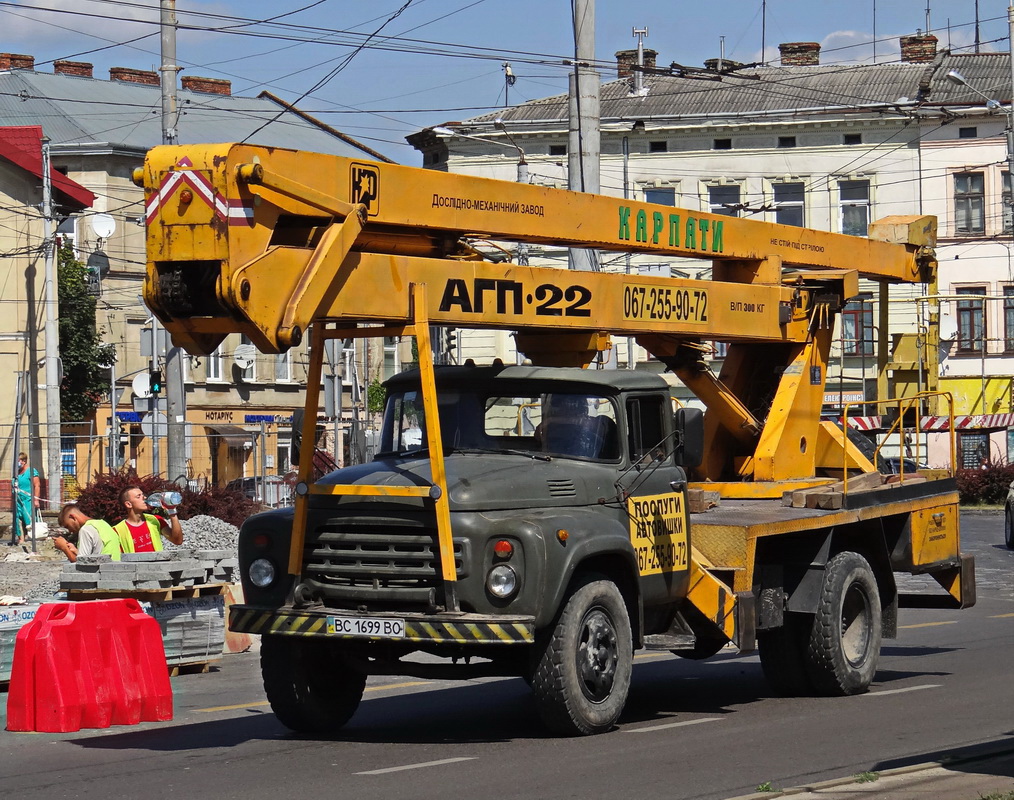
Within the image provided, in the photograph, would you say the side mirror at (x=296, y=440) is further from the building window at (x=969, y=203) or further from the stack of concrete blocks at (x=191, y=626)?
the building window at (x=969, y=203)

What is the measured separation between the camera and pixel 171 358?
2703 centimetres

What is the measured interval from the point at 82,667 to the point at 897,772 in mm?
5324

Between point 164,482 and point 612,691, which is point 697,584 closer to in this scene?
point 612,691

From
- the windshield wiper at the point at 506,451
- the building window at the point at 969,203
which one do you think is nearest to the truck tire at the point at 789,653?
the windshield wiper at the point at 506,451

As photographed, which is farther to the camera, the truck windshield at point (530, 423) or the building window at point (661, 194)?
the building window at point (661, 194)

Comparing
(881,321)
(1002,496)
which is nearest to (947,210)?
(1002,496)

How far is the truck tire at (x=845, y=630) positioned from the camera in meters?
12.4

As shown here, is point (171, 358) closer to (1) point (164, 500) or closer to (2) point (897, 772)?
(1) point (164, 500)

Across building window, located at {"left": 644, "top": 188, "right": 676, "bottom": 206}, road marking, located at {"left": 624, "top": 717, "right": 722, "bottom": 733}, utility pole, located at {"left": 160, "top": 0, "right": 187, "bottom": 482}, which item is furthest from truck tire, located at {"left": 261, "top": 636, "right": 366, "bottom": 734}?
building window, located at {"left": 644, "top": 188, "right": 676, "bottom": 206}

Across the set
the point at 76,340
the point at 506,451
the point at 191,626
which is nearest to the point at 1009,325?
the point at 76,340

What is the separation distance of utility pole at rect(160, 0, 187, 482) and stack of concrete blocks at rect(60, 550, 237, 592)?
10.5 meters

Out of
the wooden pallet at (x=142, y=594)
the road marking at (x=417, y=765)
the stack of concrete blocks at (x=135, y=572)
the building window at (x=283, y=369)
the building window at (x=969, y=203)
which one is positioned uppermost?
the building window at (x=969, y=203)

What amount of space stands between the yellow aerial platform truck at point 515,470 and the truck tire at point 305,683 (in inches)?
0.7

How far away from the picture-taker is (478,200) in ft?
35.0
